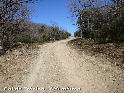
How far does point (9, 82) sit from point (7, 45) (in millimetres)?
13633

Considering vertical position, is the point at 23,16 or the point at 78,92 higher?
the point at 23,16

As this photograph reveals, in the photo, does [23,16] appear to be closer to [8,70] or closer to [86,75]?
[8,70]

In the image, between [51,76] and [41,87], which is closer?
[41,87]

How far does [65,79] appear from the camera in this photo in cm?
709

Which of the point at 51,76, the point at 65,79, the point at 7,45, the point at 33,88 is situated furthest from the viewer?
the point at 7,45

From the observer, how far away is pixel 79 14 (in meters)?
32.8

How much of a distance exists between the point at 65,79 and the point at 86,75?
131cm

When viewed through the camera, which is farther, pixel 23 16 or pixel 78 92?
pixel 23 16

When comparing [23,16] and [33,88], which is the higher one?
[23,16]

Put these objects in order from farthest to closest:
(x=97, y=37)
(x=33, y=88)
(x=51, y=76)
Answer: (x=97, y=37) < (x=51, y=76) < (x=33, y=88)

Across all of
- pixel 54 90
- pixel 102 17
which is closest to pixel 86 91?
pixel 54 90

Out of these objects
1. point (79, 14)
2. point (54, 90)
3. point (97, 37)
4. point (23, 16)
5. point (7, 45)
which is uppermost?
point (79, 14)

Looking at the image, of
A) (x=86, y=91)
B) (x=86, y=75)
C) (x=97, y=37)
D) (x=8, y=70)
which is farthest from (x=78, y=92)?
(x=97, y=37)

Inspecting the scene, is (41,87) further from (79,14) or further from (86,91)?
(79,14)
